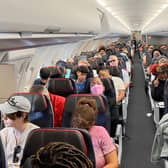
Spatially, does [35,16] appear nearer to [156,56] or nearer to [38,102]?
[38,102]

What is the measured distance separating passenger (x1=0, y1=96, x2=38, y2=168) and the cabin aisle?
8.20ft

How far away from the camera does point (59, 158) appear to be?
1531 millimetres

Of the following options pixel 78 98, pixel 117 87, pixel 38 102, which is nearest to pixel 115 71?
pixel 117 87

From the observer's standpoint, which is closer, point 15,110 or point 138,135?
point 15,110

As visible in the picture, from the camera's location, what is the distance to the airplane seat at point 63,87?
5.90 meters

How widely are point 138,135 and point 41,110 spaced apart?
339 centimetres

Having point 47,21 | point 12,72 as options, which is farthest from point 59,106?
point 47,21

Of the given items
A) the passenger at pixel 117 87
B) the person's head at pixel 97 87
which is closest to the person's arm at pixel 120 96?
the passenger at pixel 117 87

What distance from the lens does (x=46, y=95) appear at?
15.3 ft

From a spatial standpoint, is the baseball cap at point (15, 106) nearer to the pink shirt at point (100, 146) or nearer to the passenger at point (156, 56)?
the pink shirt at point (100, 146)

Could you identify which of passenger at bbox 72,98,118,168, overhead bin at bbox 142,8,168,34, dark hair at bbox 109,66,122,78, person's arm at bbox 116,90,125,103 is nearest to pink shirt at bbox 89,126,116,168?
passenger at bbox 72,98,118,168

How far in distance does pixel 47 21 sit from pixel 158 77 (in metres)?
3.88

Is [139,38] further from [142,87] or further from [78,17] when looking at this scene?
[78,17]

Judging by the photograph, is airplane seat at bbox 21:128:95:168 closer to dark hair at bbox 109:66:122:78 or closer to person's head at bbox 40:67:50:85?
person's head at bbox 40:67:50:85
